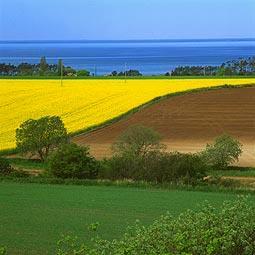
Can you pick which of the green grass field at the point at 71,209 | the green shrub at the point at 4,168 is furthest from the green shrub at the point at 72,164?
the green shrub at the point at 4,168

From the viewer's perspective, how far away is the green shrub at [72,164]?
918 inches

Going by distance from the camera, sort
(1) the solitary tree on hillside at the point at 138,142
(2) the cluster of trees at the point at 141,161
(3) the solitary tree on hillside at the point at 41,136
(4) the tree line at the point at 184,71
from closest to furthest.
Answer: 1. (2) the cluster of trees at the point at 141,161
2. (1) the solitary tree on hillside at the point at 138,142
3. (3) the solitary tree on hillside at the point at 41,136
4. (4) the tree line at the point at 184,71

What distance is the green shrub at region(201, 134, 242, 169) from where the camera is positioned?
86.1 ft

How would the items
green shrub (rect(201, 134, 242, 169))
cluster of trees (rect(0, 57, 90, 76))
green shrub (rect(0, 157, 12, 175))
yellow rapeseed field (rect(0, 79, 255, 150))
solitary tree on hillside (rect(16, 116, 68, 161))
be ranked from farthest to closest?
cluster of trees (rect(0, 57, 90, 76)) < yellow rapeseed field (rect(0, 79, 255, 150)) < solitary tree on hillside (rect(16, 116, 68, 161)) < green shrub (rect(201, 134, 242, 169)) < green shrub (rect(0, 157, 12, 175))

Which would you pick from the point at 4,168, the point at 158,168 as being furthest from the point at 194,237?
the point at 4,168

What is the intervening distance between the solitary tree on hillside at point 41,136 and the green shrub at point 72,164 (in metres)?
3.85

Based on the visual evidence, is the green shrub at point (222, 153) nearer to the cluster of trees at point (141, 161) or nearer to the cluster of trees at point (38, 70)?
the cluster of trees at point (141, 161)

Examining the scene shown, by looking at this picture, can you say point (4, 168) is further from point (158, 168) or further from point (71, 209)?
point (71, 209)

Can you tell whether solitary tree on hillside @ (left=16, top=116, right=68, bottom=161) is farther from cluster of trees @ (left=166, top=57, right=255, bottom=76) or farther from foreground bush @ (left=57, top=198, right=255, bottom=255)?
cluster of trees @ (left=166, top=57, right=255, bottom=76)

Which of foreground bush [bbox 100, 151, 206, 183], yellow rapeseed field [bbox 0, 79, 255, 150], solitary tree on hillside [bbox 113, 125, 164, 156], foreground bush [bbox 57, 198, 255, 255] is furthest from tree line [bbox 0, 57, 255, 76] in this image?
foreground bush [bbox 57, 198, 255, 255]

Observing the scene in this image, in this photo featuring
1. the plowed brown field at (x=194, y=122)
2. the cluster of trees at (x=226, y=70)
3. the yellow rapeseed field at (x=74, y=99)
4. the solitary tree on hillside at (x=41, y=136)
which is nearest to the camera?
the solitary tree on hillside at (x=41, y=136)

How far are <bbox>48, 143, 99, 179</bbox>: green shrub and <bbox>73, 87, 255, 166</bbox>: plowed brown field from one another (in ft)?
19.4

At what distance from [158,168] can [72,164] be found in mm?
3010

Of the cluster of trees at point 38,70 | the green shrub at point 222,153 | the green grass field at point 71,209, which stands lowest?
the green grass field at point 71,209
